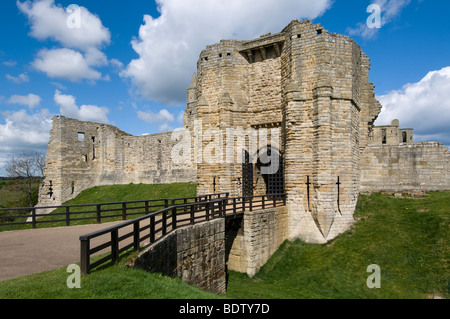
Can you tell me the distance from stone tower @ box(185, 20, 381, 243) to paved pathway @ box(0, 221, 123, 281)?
8614 mm

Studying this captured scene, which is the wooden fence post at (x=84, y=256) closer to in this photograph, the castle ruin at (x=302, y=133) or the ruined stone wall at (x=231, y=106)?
the castle ruin at (x=302, y=133)

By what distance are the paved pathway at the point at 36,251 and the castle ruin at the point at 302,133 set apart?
338 inches

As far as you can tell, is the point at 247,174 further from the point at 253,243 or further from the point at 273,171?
the point at 253,243

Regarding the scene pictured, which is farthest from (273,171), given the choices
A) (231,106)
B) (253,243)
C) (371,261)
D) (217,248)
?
(217,248)

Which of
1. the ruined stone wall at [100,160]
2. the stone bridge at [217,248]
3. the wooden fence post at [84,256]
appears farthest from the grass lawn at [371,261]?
the ruined stone wall at [100,160]

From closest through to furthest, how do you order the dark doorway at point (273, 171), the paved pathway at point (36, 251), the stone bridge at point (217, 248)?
the paved pathway at point (36, 251) → the stone bridge at point (217, 248) → the dark doorway at point (273, 171)

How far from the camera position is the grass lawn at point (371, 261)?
9.23 meters

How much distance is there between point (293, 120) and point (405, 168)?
637 centimetres

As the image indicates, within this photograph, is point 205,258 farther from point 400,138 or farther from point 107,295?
point 400,138

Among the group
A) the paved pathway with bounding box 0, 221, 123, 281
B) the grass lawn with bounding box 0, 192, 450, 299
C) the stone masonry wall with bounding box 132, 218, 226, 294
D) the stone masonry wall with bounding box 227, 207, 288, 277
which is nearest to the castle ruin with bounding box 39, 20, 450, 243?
the grass lawn with bounding box 0, 192, 450, 299

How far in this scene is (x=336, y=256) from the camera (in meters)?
11.6

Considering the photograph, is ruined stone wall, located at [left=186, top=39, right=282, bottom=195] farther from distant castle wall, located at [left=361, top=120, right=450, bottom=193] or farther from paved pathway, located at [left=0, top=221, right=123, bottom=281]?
paved pathway, located at [left=0, top=221, right=123, bottom=281]

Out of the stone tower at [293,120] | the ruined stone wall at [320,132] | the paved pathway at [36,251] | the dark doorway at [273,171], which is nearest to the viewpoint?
the paved pathway at [36,251]

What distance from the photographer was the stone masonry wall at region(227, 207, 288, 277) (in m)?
12.1
